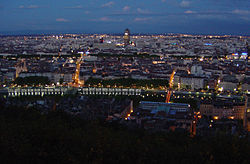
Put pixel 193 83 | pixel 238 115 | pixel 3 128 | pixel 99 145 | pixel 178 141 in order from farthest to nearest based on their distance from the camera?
pixel 193 83 < pixel 238 115 < pixel 178 141 < pixel 3 128 < pixel 99 145

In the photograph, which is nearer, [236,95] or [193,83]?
[236,95]

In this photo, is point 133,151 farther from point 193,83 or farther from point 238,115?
point 193,83

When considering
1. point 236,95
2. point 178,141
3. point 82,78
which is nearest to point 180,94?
point 236,95

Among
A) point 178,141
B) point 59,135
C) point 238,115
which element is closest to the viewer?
point 59,135

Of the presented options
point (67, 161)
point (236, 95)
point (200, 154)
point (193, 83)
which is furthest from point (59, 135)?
point (193, 83)

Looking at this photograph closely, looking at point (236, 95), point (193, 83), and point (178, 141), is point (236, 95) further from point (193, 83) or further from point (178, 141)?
point (178, 141)

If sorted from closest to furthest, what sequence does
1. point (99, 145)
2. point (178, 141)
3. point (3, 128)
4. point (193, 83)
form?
point (99, 145) → point (3, 128) → point (178, 141) → point (193, 83)

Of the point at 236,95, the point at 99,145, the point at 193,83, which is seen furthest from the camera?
the point at 193,83

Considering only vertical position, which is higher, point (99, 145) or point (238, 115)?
point (99, 145)

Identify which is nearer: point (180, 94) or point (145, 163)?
point (145, 163)
